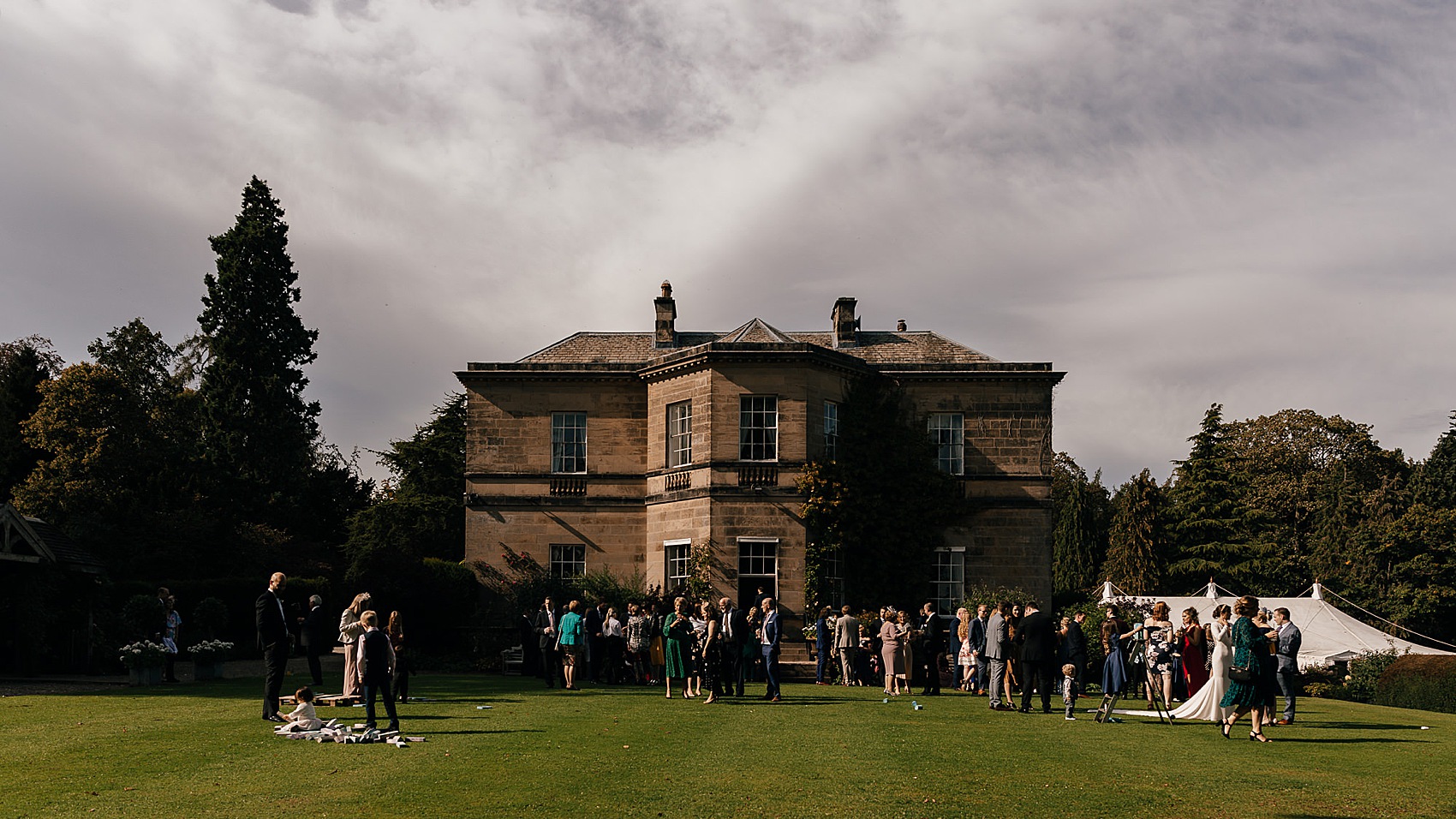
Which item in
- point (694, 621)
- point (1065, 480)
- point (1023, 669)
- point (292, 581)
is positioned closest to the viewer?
point (1023, 669)

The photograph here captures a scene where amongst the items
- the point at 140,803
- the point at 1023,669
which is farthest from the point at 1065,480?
the point at 140,803

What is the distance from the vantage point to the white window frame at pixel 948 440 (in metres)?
34.6

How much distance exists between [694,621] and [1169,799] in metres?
13.0

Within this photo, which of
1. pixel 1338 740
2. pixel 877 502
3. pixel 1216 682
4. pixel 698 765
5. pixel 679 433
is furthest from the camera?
pixel 679 433

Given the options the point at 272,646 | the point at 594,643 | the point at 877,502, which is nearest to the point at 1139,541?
the point at 877,502

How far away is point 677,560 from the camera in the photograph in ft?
108

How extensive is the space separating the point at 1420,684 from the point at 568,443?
2229 cm

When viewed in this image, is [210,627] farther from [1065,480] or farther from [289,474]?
[1065,480]

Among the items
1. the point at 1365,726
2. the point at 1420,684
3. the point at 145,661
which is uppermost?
the point at 145,661

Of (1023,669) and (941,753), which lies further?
(1023,669)

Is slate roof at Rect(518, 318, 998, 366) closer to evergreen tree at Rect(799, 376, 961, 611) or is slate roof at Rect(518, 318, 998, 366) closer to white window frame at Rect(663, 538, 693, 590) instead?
evergreen tree at Rect(799, 376, 961, 611)

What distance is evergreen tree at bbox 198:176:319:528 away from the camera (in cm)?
Answer: 4716

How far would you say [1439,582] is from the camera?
4916 centimetres

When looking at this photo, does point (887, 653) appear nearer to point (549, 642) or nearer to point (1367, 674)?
point (549, 642)
